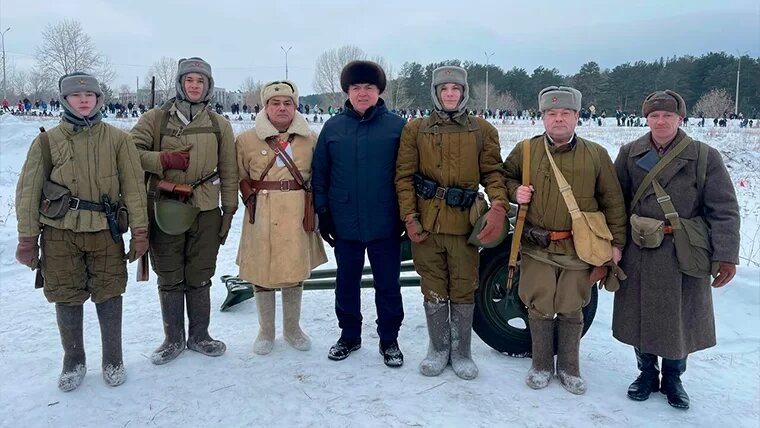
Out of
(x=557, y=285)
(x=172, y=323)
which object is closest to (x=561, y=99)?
(x=557, y=285)

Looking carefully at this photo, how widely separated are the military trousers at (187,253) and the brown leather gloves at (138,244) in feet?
0.64

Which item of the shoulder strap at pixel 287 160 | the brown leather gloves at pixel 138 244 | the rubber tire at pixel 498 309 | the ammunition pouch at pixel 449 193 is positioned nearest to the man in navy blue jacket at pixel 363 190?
the shoulder strap at pixel 287 160

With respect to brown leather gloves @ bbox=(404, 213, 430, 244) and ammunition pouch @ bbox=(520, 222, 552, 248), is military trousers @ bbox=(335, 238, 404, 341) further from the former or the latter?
ammunition pouch @ bbox=(520, 222, 552, 248)

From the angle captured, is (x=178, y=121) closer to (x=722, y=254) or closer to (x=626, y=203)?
(x=626, y=203)

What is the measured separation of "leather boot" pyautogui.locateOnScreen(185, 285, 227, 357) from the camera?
3889 millimetres

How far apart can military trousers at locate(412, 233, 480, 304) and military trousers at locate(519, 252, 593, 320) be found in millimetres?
372

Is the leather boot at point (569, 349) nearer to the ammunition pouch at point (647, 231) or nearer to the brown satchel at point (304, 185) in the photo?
the ammunition pouch at point (647, 231)

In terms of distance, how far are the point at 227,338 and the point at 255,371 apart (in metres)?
0.71

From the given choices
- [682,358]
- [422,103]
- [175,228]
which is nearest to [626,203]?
[682,358]

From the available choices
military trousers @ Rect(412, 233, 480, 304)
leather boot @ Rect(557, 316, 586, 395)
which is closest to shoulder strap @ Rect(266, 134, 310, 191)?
military trousers @ Rect(412, 233, 480, 304)

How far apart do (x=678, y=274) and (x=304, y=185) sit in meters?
2.47

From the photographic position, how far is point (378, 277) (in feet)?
12.6

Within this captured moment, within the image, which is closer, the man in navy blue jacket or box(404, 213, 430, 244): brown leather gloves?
box(404, 213, 430, 244): brown leather gloves

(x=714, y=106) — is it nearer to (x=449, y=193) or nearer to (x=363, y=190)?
(x=449, y=193)
